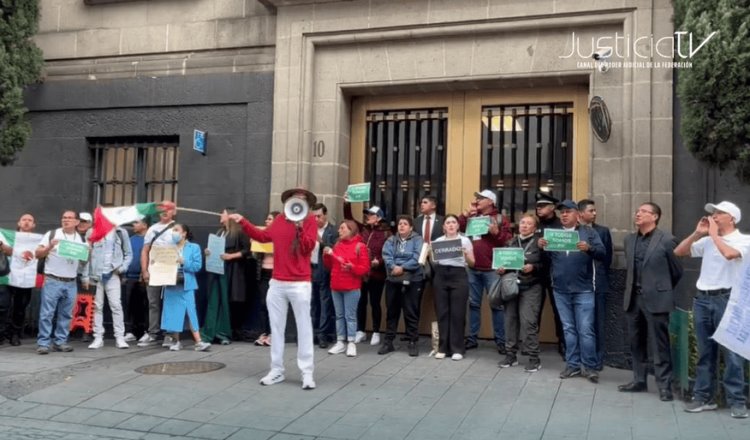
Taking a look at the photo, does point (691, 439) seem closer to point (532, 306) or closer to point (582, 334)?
point (582, 334)

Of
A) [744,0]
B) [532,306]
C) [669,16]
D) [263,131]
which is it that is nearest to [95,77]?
[263,131]

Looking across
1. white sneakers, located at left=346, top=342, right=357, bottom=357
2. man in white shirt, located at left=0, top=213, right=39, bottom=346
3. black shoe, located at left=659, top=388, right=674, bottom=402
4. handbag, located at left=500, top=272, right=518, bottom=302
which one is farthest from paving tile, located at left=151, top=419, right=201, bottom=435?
man in white shirt, located at left=0, top=213, right=39, bottom=346

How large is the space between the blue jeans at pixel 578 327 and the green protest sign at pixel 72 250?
6.17 metres

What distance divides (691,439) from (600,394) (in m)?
1.44

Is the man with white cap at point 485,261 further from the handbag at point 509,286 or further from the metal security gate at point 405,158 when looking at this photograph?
the metal security gate at point 405,158

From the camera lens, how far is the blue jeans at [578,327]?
25.5 feet

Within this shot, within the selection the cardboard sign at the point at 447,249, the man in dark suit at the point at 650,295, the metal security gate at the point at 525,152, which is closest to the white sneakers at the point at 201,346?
the cardboard sign at the point at 447,249

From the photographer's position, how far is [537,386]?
7414mm

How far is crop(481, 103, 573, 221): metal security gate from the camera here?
9828 millimetres

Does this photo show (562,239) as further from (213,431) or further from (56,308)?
(56,308)

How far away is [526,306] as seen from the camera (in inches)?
324

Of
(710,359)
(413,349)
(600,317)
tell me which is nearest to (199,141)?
(413,349)

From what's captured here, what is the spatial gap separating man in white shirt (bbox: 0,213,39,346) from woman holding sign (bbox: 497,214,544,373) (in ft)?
21.8

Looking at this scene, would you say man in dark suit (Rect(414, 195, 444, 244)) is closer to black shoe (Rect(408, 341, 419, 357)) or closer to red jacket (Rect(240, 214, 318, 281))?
black shoe (Rect(408, 341, 419, 357))
